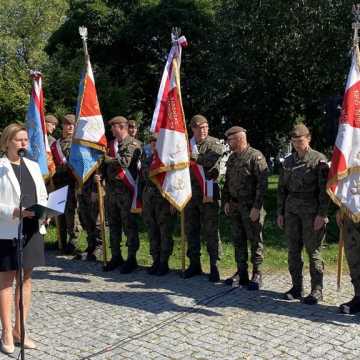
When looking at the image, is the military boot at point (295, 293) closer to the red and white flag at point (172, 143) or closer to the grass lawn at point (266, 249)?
the grass lawn at point (266, 249)

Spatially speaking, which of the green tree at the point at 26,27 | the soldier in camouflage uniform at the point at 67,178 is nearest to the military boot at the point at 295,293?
the soldier in camouflage uniform at the point at 67,178

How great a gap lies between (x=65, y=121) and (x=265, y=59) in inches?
257

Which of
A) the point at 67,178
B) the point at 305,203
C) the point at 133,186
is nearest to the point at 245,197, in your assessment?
the point at 305,203

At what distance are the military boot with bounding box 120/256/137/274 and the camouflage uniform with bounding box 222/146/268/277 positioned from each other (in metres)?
1.76

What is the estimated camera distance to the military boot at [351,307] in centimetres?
563

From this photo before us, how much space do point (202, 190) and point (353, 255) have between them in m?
2.24

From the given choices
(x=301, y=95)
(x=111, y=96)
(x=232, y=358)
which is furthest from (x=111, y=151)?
(x=301, y=95)

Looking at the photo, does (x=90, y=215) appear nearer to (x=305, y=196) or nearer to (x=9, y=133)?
(x=305, y=196)

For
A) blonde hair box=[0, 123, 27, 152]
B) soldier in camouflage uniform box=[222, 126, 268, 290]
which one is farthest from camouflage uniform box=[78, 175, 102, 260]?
blonde hair box=[0, 123, 27, 152]

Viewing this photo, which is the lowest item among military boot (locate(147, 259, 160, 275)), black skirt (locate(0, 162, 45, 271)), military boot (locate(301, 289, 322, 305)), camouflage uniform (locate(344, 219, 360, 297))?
military boot (locate(301, 289, 322, 305))

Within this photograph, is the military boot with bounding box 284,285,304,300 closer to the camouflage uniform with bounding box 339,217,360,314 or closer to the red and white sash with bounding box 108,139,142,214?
the camouflage uniform with bounding box 339,217,360,314

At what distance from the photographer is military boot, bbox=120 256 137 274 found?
7.55 m

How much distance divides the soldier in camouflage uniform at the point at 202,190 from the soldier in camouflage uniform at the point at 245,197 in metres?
0.26

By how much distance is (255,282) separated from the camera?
656 cm
